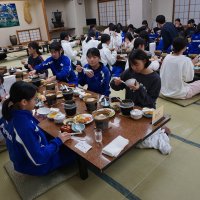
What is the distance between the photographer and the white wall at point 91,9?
12.9m

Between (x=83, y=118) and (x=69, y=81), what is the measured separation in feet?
5.77

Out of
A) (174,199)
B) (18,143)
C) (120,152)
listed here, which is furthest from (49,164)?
(174,199)

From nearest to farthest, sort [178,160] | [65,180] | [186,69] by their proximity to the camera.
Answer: [65,180]
[178,160]
[186,69]

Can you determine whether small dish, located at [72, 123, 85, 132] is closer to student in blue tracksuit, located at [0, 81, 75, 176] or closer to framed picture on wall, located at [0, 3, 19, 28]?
Result: student in blue tracksuit, located at [0, 81, 75, 176]

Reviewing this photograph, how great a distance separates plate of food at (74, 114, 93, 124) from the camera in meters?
2.03

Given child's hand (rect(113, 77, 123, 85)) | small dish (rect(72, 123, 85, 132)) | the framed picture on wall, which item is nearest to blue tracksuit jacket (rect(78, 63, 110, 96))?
child's hand (rect(113, 77, 123, 85))


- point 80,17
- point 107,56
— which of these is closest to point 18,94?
point 107,56

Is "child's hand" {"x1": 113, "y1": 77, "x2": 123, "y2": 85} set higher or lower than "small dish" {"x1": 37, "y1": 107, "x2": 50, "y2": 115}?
higher

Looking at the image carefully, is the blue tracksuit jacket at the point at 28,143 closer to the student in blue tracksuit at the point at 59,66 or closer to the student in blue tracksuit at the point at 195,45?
the student in blue tracksuit at the point at 59,66

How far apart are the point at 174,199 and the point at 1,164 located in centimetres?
207

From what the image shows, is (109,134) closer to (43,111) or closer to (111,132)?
(111,132)

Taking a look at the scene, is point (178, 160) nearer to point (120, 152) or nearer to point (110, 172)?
point (110, 172)

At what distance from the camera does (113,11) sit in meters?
12.1

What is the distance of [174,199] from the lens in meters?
1.91
